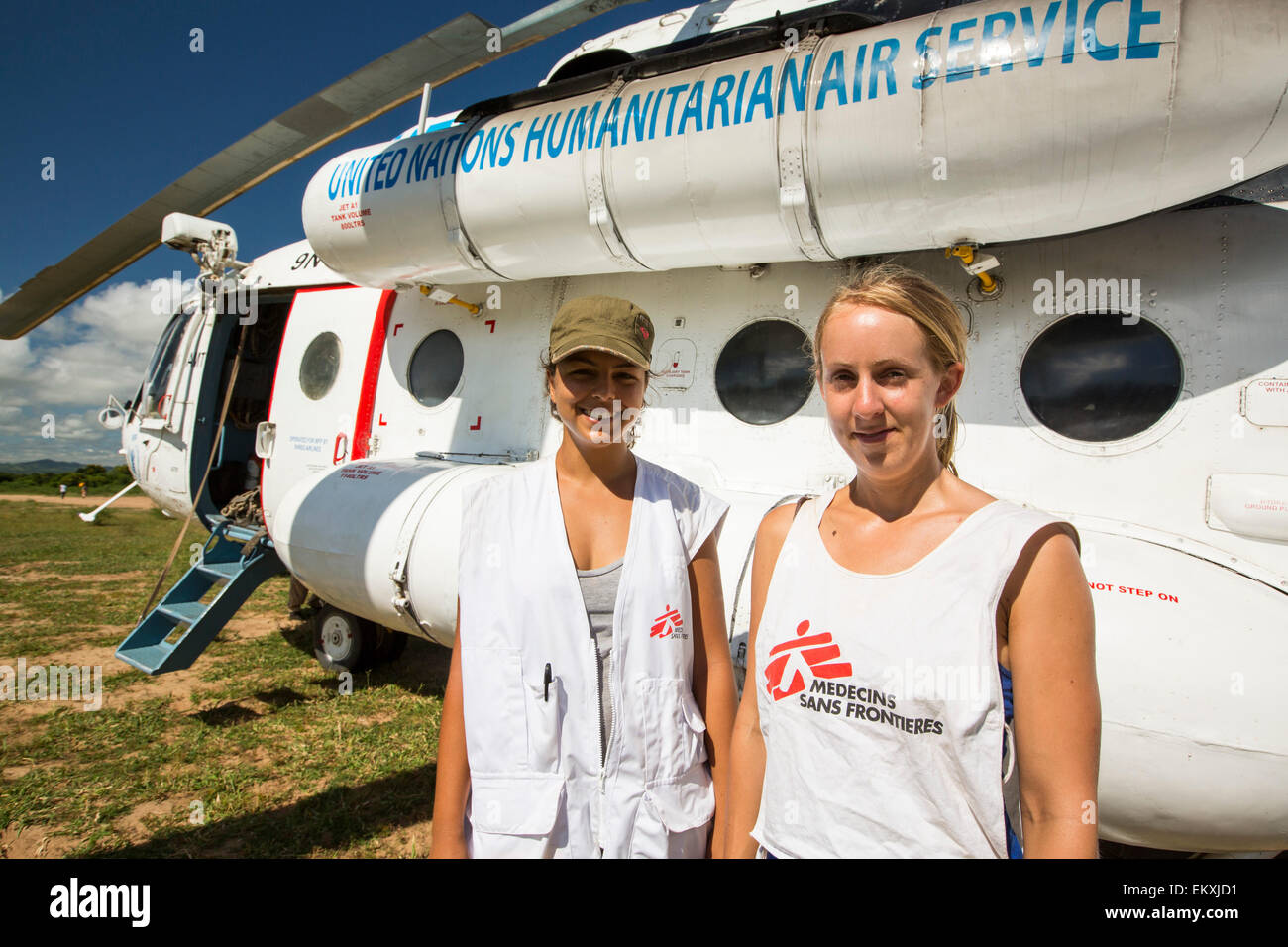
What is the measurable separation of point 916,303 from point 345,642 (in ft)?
18.1

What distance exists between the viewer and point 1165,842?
7.56 ft

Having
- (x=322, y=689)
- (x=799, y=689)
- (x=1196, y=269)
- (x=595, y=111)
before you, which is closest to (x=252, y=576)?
(x=322, y=689)

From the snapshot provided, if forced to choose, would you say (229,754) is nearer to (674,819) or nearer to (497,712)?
(497,712)

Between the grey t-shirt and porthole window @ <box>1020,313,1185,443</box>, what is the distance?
8.37 ft

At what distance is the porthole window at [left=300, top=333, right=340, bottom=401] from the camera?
5.66 metres

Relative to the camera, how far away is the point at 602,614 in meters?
1.53

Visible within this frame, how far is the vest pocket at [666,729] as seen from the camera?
1.49 m

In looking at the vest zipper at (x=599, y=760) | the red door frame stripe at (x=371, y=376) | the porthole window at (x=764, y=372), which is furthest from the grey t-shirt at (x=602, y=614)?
the red door frame stripe at (x=371, y=376)

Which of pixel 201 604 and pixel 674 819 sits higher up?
pixel 674 819

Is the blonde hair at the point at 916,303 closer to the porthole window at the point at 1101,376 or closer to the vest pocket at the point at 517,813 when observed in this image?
the vest pocket at the point at 517,813

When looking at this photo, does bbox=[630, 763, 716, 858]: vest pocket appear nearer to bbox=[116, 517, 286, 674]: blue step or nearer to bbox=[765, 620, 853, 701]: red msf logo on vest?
bbox=[765, 620, 853, 701]: red msf logo on vest

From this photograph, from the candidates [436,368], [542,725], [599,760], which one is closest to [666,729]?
[599,760]

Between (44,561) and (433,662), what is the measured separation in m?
10.0

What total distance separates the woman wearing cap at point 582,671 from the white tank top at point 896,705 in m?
0.34
